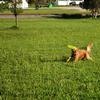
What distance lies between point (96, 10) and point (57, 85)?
138ft

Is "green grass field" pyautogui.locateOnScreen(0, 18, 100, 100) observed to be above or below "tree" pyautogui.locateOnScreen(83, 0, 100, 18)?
above

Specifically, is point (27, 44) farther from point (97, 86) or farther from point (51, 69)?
point (97, 86)

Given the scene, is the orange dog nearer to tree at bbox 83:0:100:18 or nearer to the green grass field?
the green grass field

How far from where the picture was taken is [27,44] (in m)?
21.5

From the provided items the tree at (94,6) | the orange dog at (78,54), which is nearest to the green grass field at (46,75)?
the orange dog at (78,54)

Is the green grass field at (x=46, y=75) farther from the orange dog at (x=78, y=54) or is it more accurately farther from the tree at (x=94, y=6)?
the tree at (x=94, y=6)

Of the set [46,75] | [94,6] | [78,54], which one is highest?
[78,54]

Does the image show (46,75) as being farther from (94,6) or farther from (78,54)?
(94,6)

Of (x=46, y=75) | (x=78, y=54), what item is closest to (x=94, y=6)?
(x=78, y=54)

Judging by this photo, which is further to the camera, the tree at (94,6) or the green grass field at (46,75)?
the tree at (94,6)

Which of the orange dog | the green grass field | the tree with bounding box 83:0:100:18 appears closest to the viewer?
the green grass field

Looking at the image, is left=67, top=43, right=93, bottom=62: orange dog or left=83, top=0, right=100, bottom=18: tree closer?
left=67, top=43, right=93, bottom=62: orange dog

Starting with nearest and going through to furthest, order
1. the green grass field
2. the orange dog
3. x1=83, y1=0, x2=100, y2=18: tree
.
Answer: the green grass field → the orange dog → x1=83, y1=0, x2=100, y2=18: tree

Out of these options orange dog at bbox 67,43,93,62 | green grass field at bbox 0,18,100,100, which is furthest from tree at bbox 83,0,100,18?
orange dog at bbox 67,43,93,62
